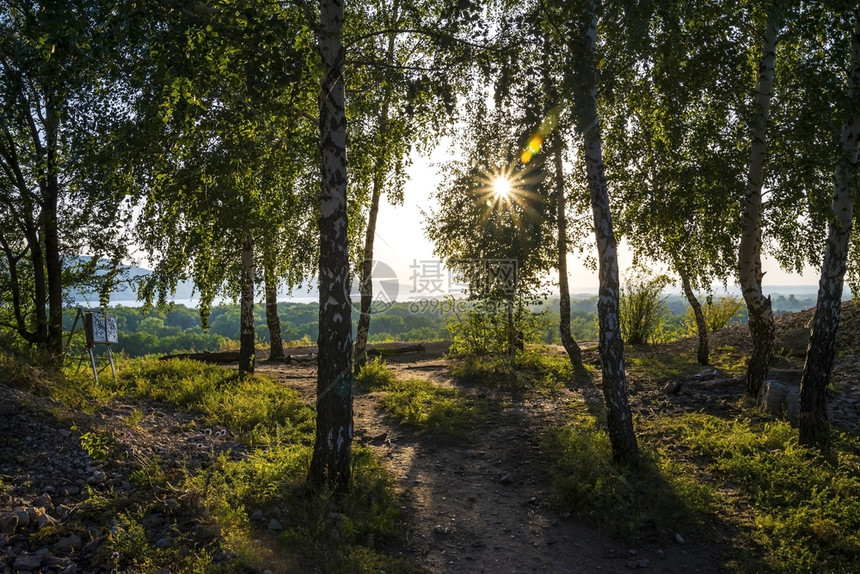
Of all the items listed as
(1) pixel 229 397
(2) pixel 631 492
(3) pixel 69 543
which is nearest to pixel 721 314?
(2) pixel 631 492

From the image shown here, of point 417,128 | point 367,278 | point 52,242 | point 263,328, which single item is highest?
point 417,128

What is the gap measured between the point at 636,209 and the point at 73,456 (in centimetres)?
984

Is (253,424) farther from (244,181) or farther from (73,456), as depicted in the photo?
(244,181)

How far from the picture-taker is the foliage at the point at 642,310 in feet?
64.0

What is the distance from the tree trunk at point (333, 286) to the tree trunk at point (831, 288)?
678cm

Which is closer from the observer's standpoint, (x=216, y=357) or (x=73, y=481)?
(x=73, y=481)

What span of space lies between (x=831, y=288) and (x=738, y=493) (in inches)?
133

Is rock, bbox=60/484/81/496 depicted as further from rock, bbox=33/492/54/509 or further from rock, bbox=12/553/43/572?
rock, bbox=12/553/43/572

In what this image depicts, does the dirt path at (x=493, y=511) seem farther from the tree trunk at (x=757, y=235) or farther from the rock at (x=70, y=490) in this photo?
the tree trunk at (x=757, y=235)

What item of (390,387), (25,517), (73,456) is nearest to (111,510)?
(25,517)

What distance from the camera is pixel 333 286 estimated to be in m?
6.38

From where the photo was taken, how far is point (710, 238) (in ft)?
29.6

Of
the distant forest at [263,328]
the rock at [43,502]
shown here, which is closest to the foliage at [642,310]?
the distant forest at [263,328]

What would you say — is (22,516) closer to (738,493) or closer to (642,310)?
(738,493)
